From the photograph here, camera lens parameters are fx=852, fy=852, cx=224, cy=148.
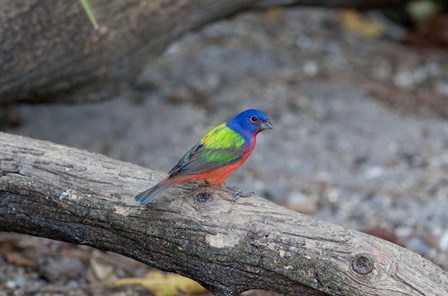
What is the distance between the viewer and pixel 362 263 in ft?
9.48

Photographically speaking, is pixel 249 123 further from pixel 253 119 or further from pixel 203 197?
pixel 203 197

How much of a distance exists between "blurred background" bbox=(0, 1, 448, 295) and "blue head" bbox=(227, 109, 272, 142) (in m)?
1.14

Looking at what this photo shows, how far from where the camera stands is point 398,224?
5215 mm

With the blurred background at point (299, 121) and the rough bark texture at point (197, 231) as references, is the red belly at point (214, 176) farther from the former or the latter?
the blurred background at point (299, 121)

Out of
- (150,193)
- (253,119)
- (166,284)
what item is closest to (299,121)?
(166,284)

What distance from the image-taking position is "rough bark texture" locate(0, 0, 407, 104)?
14.2ft

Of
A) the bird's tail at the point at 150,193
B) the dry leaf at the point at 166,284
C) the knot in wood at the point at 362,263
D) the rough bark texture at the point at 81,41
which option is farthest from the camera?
the rough bark texture at the point at 81,41

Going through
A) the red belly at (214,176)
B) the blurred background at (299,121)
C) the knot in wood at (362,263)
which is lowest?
the blurred background at (299,121)

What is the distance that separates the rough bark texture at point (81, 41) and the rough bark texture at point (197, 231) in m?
1.02

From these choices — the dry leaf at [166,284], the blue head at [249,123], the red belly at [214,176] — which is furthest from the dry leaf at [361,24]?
the red belly at [214,176]

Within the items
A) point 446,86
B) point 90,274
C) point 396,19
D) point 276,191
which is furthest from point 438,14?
point 90,274

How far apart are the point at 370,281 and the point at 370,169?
3025 millimetres

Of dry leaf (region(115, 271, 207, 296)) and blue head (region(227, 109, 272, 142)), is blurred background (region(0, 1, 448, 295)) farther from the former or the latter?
blue head (region(227, 109, 272, 142))

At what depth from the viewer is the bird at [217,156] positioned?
3.16 metres
